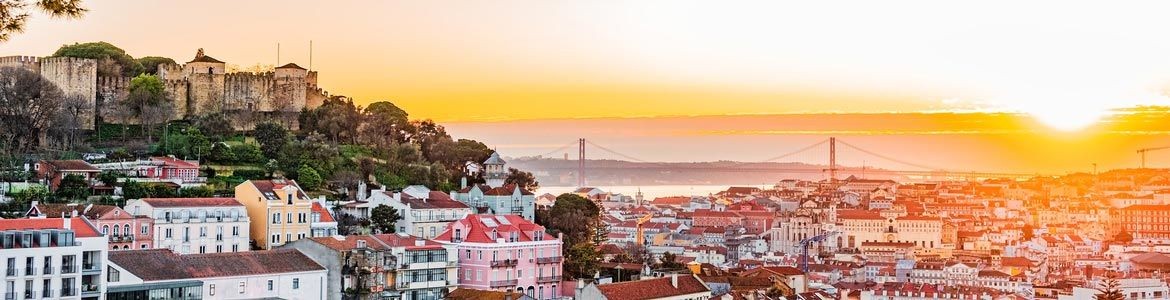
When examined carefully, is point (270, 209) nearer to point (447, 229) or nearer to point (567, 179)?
point (447, 229)

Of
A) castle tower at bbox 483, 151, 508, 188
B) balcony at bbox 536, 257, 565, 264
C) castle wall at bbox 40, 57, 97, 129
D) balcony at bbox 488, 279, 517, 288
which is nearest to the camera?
balcony at bbox 488, 279, 517, 288

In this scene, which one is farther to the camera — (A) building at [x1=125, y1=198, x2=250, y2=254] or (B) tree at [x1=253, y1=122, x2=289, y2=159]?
(B) tree at [x1=253, y1=122, x2=289, y2=159]

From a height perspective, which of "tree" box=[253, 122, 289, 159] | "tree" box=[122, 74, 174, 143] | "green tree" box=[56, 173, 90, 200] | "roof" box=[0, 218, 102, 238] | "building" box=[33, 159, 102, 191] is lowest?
"roof" box=[0, 218, 102, 238]

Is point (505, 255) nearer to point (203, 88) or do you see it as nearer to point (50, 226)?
point (50, 226)

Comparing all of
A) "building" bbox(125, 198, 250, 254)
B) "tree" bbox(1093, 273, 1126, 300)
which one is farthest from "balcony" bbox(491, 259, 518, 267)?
"tree" bbox(1093, 273, 1126, 300)

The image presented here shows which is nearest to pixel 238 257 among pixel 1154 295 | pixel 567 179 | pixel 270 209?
pixel 270 209

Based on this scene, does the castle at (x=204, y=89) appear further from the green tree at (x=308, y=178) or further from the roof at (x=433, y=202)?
the roof at (x=433, y=202)

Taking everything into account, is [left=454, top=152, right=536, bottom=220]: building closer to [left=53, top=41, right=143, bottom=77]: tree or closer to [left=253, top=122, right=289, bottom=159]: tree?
[left=253, top=122, right=289, bottom=159]: tree
